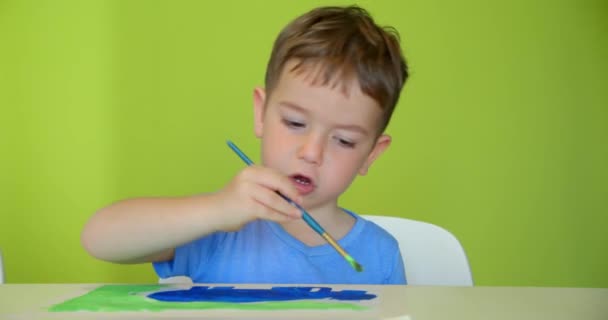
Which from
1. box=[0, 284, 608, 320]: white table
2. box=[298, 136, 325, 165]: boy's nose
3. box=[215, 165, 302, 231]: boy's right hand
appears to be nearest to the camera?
box=[0, 284, 608, 320]: white table

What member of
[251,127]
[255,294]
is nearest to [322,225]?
[255,294]

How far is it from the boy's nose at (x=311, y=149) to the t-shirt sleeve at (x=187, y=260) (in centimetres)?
18

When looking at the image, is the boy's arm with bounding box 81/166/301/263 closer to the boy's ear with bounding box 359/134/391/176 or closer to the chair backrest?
the boy's ear with bounding box 359/134/391/176

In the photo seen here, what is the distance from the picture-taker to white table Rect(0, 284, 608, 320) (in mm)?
610

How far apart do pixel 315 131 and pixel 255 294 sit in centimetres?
21

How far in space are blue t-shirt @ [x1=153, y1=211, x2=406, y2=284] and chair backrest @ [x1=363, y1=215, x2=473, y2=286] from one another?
9 centimetres

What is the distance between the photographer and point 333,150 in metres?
0.86

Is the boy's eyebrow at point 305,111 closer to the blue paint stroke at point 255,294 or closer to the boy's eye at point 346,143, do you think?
the boy's eye at point 346,143

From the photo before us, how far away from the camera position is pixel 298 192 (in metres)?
0.78

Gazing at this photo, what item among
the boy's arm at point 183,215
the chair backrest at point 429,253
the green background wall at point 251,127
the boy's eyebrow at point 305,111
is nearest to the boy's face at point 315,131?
the boy's eyebrow at point 305,111

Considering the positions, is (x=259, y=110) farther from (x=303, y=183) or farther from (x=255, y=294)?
(x=255, y=294)

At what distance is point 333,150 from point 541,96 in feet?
3.52

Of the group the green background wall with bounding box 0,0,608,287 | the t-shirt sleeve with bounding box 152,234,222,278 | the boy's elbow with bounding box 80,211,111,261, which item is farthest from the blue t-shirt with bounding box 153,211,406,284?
the green background wall with bounding box 0,0,608,287

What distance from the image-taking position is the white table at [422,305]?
0.61 meters
